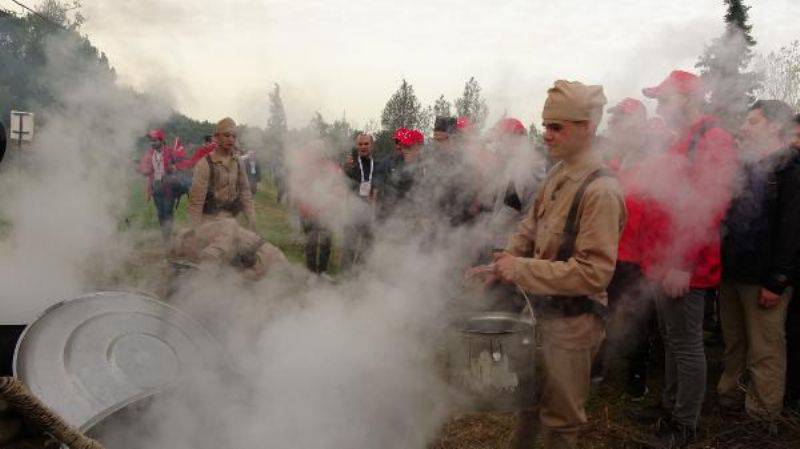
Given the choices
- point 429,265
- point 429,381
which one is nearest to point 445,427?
point 429,381

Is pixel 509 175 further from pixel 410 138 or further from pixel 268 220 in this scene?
pixel 268 220

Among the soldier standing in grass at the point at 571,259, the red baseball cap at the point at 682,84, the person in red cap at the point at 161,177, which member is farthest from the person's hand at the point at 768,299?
the person in red cap at the point at 161,177

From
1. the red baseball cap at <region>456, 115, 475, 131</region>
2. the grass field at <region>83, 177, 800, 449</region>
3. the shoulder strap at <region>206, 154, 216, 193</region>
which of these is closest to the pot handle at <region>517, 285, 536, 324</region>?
the grass field at <region>83, 177, 800, 449</region>

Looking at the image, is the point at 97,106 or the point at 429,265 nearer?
the point at 429,265

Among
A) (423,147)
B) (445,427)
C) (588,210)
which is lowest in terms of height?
(445,427)

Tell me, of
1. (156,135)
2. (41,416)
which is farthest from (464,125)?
(156,135)

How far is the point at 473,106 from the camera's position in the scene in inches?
229

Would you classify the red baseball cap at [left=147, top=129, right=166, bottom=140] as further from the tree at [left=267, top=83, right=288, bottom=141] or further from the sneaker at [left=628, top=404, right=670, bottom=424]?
the sneaker at [left=628, top=404, right=670, bottom=424]

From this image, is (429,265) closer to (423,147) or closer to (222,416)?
(423,147)

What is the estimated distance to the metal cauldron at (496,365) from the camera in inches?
112

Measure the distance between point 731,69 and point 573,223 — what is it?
258cm

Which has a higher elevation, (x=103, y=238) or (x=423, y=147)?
(x=423, y=147)

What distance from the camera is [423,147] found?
20.9 ft

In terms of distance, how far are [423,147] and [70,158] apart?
3789mm
